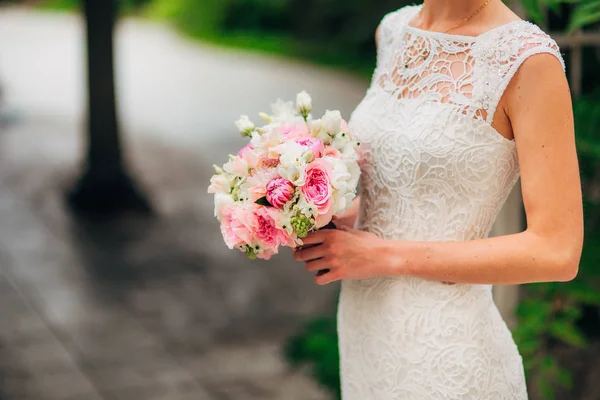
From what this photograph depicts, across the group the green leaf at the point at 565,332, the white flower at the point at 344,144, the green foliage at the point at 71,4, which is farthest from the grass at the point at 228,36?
the white flower at the point at 344,144

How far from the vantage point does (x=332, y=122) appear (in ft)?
5.79

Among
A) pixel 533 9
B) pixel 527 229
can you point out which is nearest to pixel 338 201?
pixel 527 229

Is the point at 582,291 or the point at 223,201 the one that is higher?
the point at 223,201

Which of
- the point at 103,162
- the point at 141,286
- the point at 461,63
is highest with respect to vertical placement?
the point at 461,63

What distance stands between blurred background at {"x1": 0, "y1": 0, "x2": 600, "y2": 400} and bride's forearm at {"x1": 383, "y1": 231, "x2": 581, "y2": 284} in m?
0.94

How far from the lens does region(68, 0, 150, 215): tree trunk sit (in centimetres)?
722

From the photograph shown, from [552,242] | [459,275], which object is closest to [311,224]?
[459,275]

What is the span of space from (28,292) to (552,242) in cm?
479

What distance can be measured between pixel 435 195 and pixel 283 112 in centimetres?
40

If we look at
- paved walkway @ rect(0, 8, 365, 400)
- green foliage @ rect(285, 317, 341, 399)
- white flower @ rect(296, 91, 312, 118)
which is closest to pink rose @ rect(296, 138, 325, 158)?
white flower @ rect(296, 91, 312, 118)

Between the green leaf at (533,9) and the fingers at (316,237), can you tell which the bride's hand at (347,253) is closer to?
the fingers at (316,237)

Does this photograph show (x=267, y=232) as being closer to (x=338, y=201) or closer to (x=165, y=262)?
(x=338, y=201)

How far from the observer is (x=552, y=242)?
1.62 m

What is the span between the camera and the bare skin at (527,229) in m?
1.59
